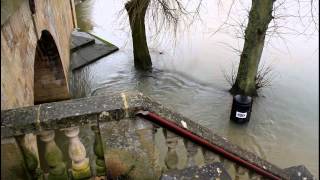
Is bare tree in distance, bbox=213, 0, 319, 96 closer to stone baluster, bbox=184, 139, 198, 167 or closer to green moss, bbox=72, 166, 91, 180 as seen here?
stone baluster, bbox=184, 139, 198, 167

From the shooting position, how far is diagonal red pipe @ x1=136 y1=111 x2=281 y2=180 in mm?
3215

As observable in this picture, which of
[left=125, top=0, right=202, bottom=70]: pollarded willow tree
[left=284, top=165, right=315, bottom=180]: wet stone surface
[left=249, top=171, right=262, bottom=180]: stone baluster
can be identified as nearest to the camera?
[left=249, top=171, right=262, bottom=180]: stone baluster

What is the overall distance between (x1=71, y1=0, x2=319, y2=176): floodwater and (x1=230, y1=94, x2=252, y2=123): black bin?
10.5 inches

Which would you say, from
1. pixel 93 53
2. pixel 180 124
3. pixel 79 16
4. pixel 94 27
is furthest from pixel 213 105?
pixel 79 16

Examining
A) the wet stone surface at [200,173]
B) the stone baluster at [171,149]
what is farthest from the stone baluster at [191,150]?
the wet stone surface at [200,173]

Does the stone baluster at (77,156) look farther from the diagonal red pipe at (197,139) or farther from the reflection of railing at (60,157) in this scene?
the diagonal red pipe at (197,139)

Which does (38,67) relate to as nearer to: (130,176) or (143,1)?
(143,1)

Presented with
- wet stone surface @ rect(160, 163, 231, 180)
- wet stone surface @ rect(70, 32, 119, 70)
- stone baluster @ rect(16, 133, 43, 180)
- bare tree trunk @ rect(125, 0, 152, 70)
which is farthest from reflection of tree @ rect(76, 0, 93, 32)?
wet stone surface @ rect(160, 163, 231, 180)

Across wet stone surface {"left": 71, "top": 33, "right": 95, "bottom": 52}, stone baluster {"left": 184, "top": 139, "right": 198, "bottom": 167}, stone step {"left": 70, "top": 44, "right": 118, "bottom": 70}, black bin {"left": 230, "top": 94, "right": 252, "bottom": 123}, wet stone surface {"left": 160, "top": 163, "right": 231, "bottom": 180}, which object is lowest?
black bin {"left": 230, "top": 94, "right": 252, "bottom": 123}

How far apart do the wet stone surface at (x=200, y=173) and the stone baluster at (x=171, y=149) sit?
1.66ft

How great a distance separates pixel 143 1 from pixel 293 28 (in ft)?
21.7

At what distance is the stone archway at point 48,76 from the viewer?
877 cm

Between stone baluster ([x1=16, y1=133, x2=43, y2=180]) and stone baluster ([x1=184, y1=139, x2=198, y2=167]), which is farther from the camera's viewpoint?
stone baluster ([x1=184, y1=139, x2=198, y2=167])

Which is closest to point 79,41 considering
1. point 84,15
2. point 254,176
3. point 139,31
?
point 139,31
